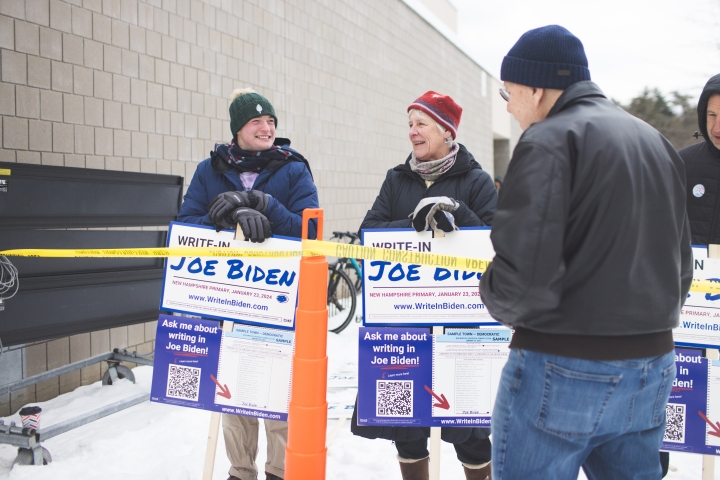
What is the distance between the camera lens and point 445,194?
2910mm

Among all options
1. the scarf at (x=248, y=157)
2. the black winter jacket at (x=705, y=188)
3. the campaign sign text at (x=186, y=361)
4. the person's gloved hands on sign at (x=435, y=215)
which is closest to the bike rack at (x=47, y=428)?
the campaign sign text at (x=186, y=361)

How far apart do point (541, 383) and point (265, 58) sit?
245 inches

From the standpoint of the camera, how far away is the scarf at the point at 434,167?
291cm

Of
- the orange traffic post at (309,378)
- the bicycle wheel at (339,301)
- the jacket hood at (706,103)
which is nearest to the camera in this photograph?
the orange traffic post at (309,378)

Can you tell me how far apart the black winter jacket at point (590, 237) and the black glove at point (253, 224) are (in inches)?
55.2

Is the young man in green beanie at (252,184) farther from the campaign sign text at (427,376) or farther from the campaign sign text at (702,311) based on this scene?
the campaign sign text at (702,311)

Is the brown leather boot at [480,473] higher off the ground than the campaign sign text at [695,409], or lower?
lower

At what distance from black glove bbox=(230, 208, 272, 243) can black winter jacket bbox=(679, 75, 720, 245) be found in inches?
82.8

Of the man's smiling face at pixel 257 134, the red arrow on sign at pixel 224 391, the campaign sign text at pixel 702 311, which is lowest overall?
the red arrow on sign at pixel 224 391

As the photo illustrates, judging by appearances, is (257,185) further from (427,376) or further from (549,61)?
(549,61)

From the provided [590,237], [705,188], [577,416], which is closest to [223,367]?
[577,416]

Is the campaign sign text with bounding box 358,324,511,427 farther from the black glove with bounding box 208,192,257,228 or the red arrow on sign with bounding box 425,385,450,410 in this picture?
the black glove with bounding box 208,192,257,228

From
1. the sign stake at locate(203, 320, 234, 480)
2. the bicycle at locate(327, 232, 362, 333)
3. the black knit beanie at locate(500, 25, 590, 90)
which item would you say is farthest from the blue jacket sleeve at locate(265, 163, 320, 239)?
the bicycle at locate(327, 232, 362, 333)

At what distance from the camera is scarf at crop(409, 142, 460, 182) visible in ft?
9.55
